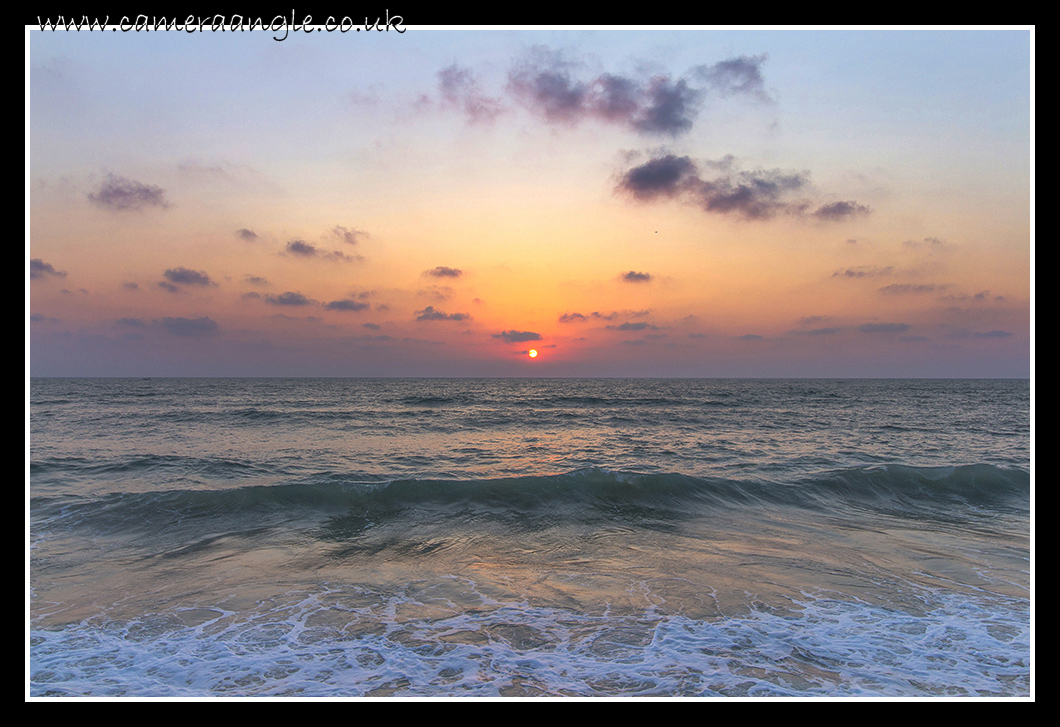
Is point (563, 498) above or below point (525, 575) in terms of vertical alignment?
below

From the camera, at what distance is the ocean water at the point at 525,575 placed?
5164 mm

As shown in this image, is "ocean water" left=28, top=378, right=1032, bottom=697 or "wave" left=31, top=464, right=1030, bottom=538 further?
"wave" left=31, top=464, right=1030, bottom=538

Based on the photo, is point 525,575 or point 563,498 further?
point 563,498

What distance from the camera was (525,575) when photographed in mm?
7953

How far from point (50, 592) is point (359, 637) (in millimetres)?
5126

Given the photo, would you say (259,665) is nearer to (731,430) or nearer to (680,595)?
(680,595)

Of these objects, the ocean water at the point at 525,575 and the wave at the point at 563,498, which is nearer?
the ocean water at the point at 525,575

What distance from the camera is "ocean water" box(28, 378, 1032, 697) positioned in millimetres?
5164

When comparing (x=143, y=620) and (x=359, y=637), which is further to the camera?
(x=143, y=620)
